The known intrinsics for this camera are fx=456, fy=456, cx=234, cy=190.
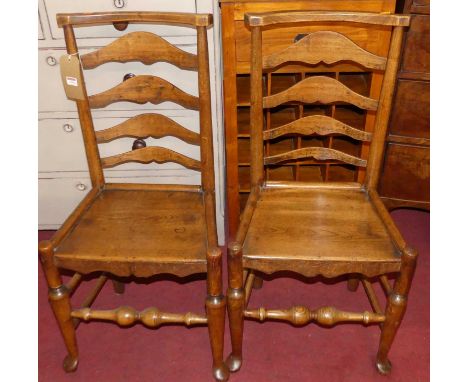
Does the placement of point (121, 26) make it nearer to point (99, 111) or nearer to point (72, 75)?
point (72, 75)

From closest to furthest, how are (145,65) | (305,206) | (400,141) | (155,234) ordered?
(155,234) → (305,206) → (145,65) → (400,141)

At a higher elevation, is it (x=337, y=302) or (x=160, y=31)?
(x=160, y=31)

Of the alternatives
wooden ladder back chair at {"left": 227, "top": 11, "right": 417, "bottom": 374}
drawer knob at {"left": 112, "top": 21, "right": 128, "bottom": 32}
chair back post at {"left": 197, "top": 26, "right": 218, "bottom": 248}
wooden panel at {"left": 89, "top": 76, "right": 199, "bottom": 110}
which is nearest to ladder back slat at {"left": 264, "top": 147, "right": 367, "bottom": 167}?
wooden ladder back chair at {"left": 227, "top": 11, "right": 417, "bottom": 374}

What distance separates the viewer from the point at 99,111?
71.5 inches

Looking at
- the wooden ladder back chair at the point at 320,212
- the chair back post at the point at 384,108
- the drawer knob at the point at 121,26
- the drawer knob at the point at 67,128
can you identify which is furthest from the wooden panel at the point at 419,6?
the drawer knob at the point at 67,128

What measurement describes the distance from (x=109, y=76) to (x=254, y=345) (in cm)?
116

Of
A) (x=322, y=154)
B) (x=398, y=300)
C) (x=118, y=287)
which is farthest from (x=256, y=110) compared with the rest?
(x=118, y=287)

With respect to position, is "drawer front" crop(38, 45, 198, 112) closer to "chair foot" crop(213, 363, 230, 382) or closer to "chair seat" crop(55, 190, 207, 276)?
"chair seat" crop(55, 190, 207, 276)

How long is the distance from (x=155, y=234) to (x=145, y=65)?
66 cm

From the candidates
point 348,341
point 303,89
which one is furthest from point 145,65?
point 348,341

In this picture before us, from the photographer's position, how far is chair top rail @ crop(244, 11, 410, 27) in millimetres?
1382

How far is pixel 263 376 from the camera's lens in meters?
1.61

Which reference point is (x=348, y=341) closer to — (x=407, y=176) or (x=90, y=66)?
(x=407, y=176)

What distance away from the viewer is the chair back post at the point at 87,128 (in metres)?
1.50
